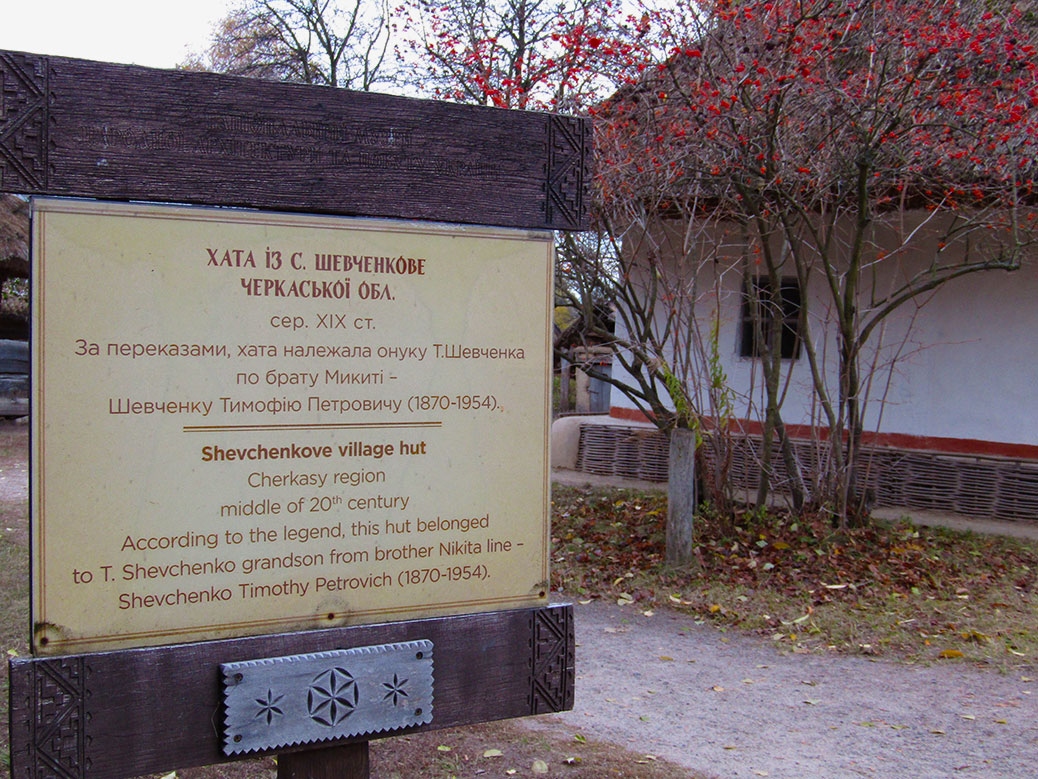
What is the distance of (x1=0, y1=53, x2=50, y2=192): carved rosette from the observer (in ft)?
6.82

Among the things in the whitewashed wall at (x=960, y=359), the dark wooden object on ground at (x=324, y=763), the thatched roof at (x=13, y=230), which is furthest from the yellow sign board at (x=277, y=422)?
the thatched roof at (x=13, y=230)

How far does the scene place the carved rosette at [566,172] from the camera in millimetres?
2641

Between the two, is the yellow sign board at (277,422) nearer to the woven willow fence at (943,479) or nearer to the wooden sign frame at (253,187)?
the wooden sign frame at (253,187)

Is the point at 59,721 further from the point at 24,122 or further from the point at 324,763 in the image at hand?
the point at 24,122

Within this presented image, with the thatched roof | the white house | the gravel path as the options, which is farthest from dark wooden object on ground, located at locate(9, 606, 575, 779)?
the thatched roof

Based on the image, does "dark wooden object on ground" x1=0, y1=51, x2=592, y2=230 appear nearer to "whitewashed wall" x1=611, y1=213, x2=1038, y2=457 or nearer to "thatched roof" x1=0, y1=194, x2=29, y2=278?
"whitewashed wall" x1=611, y1=213, x2=1038, y2=457

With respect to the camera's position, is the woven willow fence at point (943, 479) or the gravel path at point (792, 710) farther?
the woven willow fence at point (943, 479)

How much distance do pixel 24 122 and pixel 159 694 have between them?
4.27ft

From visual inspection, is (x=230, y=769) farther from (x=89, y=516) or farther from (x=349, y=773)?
(x=89, y=516)

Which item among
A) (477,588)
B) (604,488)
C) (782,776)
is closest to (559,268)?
(604,488)

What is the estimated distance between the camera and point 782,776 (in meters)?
3.95

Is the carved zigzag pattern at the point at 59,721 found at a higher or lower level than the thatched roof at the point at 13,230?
lower

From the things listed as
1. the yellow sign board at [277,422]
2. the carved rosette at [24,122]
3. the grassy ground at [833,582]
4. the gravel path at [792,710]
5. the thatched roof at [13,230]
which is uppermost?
the thatched roof at [13,230]

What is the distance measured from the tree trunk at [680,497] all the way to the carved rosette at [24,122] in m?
5.69
